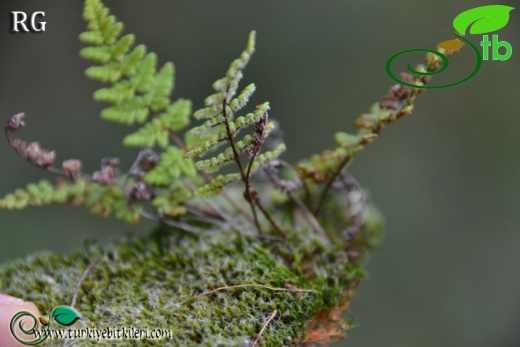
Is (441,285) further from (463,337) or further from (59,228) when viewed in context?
(59,228)

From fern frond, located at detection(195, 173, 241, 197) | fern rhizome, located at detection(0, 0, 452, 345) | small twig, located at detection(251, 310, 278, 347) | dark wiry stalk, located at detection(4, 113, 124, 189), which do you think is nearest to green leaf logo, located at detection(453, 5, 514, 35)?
fern rhizome, located at detection(0, 0, 452, 345)

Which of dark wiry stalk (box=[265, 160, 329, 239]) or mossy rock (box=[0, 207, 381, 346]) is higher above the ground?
dark wiry stalk (box=[265, 160, 329, 239])

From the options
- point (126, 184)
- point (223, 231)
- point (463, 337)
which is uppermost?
point (126, 184)

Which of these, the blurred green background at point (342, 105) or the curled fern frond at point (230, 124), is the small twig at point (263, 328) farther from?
the blurred green background at point (342, 105)

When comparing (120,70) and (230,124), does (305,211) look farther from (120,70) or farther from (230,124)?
(120,70)

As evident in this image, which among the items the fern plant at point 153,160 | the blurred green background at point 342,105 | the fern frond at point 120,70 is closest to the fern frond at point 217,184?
the fern plant at point 153,160

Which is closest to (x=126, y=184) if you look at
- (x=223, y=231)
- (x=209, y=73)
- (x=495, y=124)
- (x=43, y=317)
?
(x=223, y=231)

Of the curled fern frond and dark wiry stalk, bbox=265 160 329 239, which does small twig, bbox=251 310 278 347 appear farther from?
dark wiry stalk, bbox=265 160 329 239
